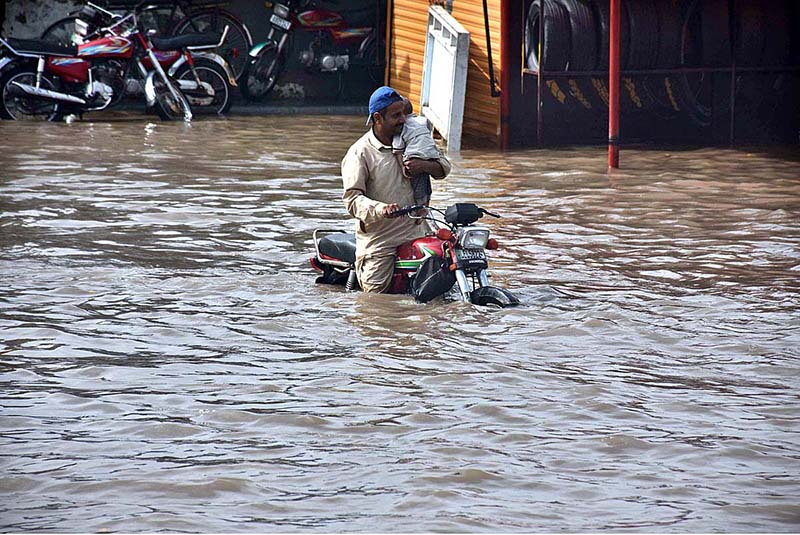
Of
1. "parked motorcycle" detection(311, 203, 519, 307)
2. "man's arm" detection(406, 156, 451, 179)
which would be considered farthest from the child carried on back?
"parked motorcycle" detection(311, 203, 519, 307)

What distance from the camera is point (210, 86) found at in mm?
19297

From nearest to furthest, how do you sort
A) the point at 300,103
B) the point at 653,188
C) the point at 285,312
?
the point at 285,312 < the point at 653,188 < the point at 300,103

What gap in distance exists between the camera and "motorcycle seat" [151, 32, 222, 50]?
18562mm

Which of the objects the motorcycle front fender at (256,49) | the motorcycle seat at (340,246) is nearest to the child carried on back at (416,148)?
the motorcycle seat at (340,246)

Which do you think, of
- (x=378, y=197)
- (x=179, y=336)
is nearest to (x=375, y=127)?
(x=378, y=197)

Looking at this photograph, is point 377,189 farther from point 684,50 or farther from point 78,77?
point 78,77

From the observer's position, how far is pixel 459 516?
455 centimetres

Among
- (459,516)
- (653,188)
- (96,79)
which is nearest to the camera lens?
(459,516)

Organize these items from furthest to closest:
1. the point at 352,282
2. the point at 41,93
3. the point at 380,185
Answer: the point at 41,93
the point at 352,282
the point at 380,185

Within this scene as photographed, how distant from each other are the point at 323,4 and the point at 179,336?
14.1 metres

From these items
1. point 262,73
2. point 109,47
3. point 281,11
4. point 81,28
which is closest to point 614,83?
point 281,11

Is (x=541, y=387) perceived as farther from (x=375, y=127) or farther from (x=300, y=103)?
(x=300, y=103)

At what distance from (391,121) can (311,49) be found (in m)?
12.7

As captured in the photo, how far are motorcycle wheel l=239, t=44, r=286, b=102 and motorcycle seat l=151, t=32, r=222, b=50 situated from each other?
1.29m
